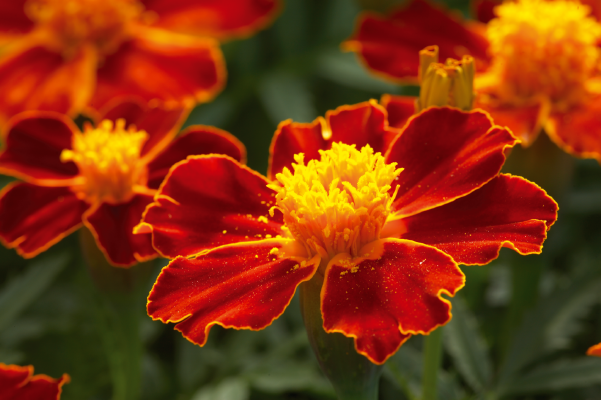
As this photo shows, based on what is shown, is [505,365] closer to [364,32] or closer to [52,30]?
[364,32]

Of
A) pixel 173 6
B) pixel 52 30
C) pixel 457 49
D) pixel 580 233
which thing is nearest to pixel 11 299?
pixel 52 30

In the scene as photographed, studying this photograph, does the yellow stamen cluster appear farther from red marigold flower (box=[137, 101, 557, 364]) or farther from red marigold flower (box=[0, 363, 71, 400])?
red marigold flower (box=[0, 363, 71, 400])

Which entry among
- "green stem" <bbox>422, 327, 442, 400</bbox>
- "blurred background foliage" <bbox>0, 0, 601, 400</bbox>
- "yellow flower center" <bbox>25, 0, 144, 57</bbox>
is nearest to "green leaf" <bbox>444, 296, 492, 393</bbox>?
"blurred background foliage" <bbox>0, 0, 601, 400</bbox>

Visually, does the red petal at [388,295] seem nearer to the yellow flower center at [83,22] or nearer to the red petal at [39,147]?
the red petal at [39,147]

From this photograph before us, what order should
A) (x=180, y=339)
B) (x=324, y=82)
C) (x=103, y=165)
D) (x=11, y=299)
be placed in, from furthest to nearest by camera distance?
(x=324, y=82)
(x=180, y=339)
(x=11, y=299)
(x=103, y=165)

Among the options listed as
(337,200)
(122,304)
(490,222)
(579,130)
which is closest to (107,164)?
(122,304)

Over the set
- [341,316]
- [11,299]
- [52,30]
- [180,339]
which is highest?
[341,316]

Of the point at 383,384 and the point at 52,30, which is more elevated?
the point at 52,30

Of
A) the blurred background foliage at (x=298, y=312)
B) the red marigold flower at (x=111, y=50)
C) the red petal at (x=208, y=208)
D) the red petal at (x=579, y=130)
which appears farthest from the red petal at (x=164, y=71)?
the red petal at (x=579, y=130)
